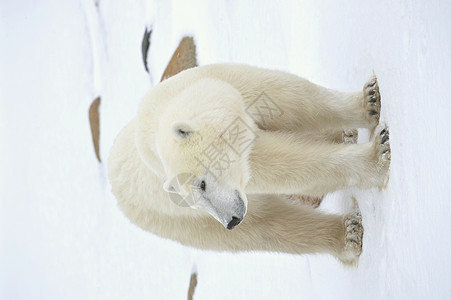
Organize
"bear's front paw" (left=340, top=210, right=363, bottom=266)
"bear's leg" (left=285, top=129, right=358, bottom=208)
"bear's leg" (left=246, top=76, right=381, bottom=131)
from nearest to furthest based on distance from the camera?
"bear's leg" (left=246, top=76, right=381, bottom=131) → "bear's front paw" (left=340, top=210, right=363, bottom=266) → "bear's leg" (left=285, top=129, right=358, bottom=208)

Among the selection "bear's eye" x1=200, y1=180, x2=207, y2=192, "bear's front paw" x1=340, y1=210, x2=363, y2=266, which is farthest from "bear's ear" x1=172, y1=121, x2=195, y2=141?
"bear's front paw" x1=340, y1=210, x2=363, y2=266

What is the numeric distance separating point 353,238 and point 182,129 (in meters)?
0.85

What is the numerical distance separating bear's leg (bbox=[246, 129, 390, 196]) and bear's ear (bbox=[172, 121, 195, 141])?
0.28m

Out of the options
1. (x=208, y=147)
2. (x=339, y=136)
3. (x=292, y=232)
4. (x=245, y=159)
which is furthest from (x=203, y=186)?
(x=339, y=136)

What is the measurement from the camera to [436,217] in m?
1.21

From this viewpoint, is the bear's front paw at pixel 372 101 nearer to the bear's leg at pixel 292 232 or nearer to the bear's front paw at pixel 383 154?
the bear's front paw at pixel 383 154

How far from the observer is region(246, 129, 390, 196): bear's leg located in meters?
1.70

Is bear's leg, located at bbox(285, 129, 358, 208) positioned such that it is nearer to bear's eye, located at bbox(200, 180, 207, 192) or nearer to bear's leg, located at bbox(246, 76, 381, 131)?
bear's leg, located at bbox(246, 76, 381, 131)

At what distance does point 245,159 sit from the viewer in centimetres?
166

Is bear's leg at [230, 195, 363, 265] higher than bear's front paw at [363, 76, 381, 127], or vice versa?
bear's front paw at [363, 76, 381, 127]

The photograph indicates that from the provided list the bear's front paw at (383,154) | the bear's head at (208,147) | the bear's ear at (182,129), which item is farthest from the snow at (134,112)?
the bear's ear at (182,129)

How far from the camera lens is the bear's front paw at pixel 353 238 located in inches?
76.7

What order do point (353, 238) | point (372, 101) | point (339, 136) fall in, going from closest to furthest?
point (372, 101) < point (353, 238) < point (339, 136)

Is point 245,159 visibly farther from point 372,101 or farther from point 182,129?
point 372,101
